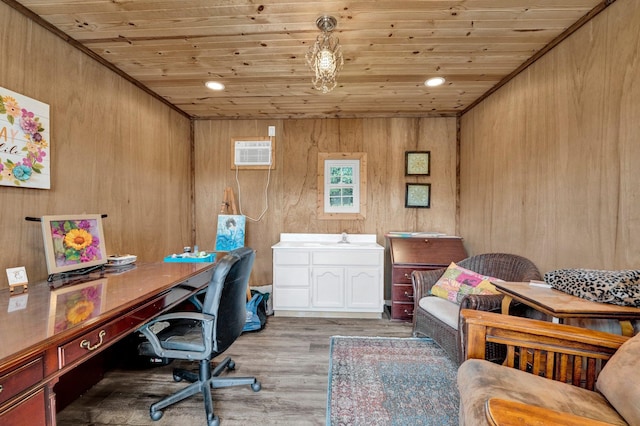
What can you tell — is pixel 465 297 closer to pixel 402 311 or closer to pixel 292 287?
pixel 402 311

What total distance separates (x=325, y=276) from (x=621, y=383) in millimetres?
2286

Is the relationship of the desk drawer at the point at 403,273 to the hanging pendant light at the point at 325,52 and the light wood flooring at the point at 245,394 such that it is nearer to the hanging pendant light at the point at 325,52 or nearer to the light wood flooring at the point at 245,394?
the light wood flooring at the point at 245,394

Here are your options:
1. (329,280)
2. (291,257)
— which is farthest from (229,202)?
(329,280)

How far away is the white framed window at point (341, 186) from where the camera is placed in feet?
11.3

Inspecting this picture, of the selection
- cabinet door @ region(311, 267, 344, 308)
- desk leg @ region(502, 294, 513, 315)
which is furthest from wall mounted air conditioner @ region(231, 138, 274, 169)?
desk leg @ region(502, 294, 513, 315)

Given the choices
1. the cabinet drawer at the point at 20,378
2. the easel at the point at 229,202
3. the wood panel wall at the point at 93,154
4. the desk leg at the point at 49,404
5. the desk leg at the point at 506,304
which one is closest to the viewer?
the cabinet drawer at the point at 20,378

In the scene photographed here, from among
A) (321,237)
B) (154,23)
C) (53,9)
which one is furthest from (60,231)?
(321,237)

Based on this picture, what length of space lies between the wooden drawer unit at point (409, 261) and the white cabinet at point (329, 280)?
0.51 ft

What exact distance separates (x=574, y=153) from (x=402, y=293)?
1871 mm

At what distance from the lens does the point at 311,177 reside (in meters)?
3.46

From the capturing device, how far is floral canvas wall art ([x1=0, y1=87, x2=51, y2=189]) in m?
1.46

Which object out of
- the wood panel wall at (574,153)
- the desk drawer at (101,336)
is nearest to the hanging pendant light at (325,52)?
the wood panel wall at (574,153)

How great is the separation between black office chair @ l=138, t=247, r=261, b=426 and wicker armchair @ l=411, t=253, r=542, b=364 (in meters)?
1.41

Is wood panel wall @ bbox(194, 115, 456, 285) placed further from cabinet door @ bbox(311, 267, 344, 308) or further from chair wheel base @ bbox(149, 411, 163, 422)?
chair wheel base @ bbox(149, 411, 163, 422)
